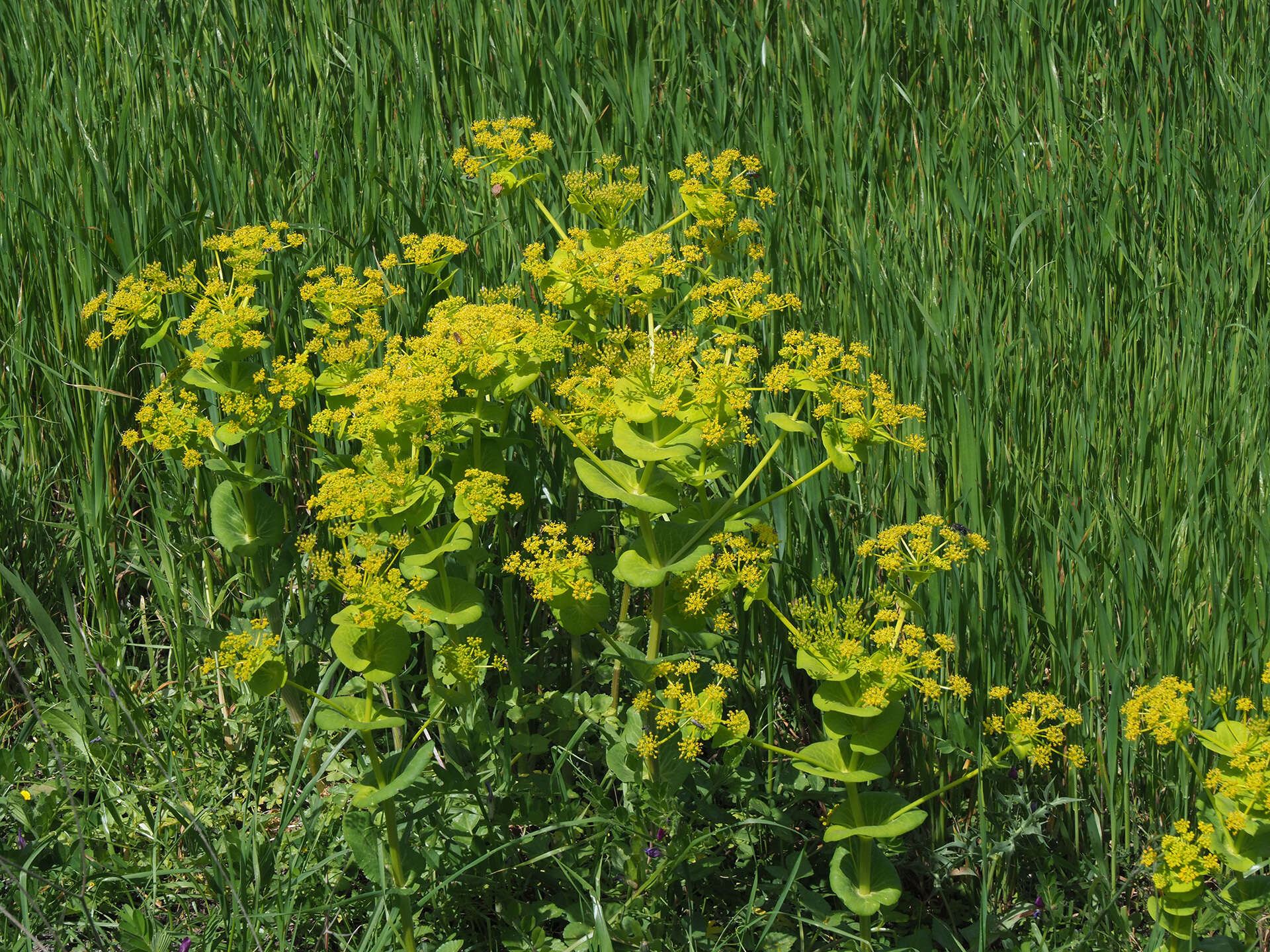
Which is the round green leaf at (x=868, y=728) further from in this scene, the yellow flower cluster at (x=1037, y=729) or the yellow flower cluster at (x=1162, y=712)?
the yellow flower cluster at (x=1162, y=712)

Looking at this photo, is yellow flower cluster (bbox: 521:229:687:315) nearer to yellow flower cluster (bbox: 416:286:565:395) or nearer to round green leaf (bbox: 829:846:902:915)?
yellow flower cluster (bbox: 416:286:565:395)

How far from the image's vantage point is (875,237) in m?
2.51

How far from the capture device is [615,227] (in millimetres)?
1859

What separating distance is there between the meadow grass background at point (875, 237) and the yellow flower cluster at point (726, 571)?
418mm

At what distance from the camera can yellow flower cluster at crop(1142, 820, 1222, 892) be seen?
1.46m

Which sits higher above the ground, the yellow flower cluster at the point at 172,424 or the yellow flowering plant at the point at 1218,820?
the yellow flower cluster at the point at 172,424

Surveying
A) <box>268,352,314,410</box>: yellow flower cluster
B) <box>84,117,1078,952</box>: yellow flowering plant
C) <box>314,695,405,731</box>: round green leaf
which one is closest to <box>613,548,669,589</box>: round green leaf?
<box>84,117,1078,952</box>: yellow flowering plant

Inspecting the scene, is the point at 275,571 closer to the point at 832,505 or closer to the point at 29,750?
the point at 29,750

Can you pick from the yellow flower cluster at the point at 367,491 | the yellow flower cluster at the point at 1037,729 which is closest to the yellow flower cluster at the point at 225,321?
the yellow flower cluster at the point at 367,491

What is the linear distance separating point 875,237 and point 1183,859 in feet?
4.88

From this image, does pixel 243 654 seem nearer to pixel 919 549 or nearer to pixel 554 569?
pixel 554 569

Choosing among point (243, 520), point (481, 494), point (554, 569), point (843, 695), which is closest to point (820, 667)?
point (843, 695)

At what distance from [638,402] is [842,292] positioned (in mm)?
906

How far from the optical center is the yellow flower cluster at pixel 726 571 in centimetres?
154
